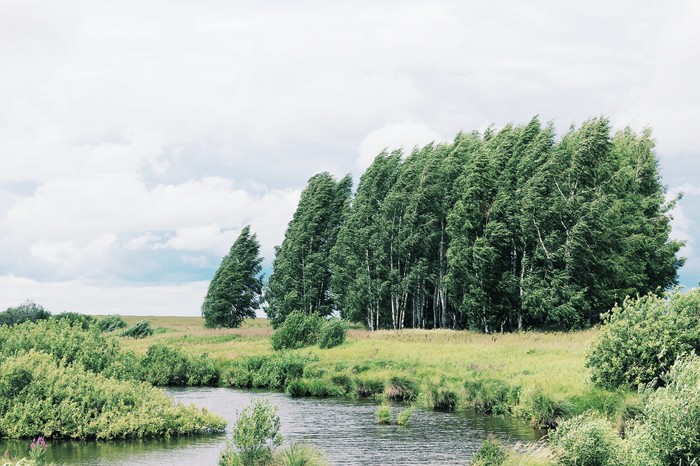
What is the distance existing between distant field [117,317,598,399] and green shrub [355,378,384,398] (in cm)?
80

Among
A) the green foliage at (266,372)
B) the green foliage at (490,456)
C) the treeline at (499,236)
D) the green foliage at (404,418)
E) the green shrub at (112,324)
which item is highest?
the treeline at (499,236)

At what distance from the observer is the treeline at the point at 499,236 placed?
64438mm

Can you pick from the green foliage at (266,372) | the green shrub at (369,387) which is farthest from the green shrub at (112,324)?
the green shrub at (369,387)

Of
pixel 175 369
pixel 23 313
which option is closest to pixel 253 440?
pixel 175 369

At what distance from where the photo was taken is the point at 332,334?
6138 cm

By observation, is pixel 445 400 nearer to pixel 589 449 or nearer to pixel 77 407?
pixel 589 449

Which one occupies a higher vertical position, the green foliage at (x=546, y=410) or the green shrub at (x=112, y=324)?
the green shrub at (x=112, y=324)

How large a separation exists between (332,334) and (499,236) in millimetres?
16995

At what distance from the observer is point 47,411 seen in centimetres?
3052

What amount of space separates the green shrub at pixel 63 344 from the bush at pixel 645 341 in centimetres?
2212

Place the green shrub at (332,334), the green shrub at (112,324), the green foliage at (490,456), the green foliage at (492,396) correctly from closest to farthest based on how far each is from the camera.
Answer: the green foliage at (490,456), the green foliage at (492,396), the green shrub at (332,334), the green shrub at (112,324)

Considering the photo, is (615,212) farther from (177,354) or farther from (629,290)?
(177,354)

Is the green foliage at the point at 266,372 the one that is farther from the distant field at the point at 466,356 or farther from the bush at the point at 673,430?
the bush at the point at 673,430

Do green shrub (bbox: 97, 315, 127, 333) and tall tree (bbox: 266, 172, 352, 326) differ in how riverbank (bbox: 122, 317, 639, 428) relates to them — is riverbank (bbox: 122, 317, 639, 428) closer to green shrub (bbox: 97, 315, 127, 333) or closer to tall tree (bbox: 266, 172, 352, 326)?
tall tree (bbox: 266, 172, 352, 326)
